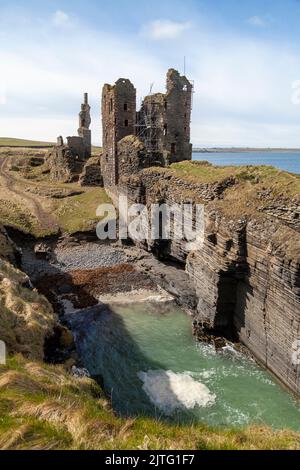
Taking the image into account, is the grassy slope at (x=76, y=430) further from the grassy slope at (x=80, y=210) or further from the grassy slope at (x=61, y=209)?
the grassy slope at (x=61, y=209)

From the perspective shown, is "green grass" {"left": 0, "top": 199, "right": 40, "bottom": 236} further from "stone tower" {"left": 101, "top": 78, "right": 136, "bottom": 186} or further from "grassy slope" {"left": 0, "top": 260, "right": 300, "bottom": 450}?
"grassy slope" {"left": 0, "top": 260, "right": 300, "bottom": 450}

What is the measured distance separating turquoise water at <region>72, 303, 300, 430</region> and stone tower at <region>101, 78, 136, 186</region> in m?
26.1

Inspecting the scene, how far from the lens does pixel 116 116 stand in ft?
156

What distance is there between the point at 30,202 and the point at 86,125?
23.6m

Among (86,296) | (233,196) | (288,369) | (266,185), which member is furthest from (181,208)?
(288,369)

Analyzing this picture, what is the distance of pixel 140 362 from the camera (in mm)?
21922

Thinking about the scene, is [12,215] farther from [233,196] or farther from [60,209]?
[233,196]

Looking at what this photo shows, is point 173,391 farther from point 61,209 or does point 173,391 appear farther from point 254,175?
point 61,209

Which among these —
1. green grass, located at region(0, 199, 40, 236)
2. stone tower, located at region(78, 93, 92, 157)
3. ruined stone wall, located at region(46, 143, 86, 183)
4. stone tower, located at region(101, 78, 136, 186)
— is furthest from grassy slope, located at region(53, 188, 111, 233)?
stone tower, located at region(78, 93, 92, 157)

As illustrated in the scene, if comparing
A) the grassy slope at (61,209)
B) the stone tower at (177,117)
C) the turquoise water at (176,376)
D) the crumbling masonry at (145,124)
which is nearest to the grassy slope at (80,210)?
the grassy slope at (61,209)

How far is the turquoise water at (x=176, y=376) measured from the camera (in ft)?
58.3

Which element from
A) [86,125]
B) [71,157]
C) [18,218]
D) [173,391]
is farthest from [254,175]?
[86,125]
